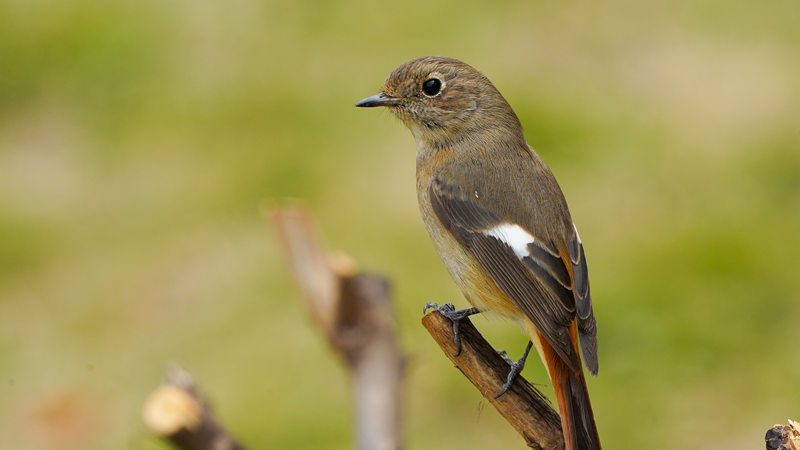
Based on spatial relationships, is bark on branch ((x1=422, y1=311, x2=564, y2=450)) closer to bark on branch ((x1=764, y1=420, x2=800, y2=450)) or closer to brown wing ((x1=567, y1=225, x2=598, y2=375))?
brown wing ((x1=567, y1=225, x2=598, y2=375))

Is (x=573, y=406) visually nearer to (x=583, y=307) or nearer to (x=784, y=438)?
(x=583, y=307)

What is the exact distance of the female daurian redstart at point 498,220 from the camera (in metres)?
3.81

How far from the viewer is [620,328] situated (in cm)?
657

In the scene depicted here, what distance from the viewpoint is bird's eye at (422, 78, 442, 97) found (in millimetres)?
4457

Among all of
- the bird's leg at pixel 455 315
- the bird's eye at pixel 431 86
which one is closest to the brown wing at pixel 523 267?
the bird's leg at pixel 455 315

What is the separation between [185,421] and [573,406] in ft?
5.60

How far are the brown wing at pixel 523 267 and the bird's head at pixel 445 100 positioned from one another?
0.32 meters

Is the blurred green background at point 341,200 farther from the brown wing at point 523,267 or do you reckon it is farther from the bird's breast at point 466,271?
the brown wing at point 523,267

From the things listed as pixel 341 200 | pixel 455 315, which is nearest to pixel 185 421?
pixel 455 315

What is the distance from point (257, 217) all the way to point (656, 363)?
293 centimetres

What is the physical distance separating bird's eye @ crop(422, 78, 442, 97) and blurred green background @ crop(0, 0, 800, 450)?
1411mm

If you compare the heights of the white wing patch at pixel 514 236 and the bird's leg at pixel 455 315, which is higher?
the white wing patch at pixel 514 236

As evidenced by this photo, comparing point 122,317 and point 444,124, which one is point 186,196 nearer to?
point 122,317

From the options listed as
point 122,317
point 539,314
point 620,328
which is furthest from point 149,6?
point 539,314
